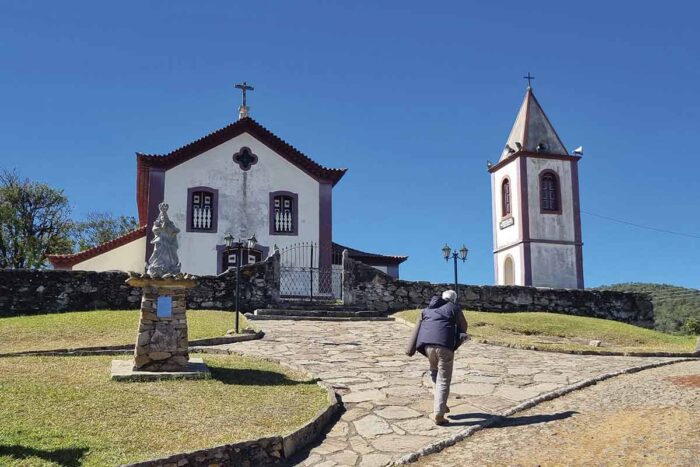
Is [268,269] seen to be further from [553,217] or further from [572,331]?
[553,217]

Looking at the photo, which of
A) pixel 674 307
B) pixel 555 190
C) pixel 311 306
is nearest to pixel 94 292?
pixel 311 306

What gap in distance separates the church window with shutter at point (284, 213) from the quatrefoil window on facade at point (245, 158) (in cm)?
163

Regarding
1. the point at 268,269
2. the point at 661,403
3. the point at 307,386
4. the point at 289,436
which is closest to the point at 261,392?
the point at 307,386

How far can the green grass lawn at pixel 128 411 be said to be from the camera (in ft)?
17.2

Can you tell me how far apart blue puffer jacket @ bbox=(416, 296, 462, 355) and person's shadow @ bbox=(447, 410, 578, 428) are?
83cm

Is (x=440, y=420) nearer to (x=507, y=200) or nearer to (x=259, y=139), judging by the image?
(x=259, y=139)

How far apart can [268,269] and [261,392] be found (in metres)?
11.1

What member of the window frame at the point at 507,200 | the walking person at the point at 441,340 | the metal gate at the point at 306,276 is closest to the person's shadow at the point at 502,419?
the walking person at the point at 441,340

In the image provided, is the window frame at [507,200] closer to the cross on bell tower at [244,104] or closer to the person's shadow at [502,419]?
the cross on bell tower at [244,104]

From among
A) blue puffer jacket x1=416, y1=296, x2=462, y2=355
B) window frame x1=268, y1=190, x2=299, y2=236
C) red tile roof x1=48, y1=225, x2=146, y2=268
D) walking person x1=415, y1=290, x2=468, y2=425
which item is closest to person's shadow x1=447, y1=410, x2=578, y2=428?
walking person x1=415, y1=290, x2=468, y2=425

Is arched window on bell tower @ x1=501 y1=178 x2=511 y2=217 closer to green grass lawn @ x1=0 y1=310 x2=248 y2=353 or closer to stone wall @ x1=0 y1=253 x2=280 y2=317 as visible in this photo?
stone wall @ x1=0 y1=253 x2=280 y2=317

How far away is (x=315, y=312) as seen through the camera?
1764cm

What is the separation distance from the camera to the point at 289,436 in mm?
5949

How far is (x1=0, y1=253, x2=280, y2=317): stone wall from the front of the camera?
54.8ft
